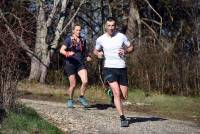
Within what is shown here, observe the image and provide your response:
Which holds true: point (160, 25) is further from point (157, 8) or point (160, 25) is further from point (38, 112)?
point (38, 112)

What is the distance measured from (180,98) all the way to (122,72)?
915 centimetres

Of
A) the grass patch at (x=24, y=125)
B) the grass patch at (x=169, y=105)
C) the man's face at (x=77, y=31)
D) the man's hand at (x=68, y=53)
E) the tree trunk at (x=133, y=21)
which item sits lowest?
the grass patch at (x=169, y=105)

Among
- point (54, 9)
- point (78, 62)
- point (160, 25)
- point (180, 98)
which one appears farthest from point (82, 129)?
point (160, 25)

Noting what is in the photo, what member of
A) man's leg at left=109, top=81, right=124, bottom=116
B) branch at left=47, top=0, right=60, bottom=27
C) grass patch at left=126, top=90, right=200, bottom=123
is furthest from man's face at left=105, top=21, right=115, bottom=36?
branch at left=47, top=0, right=60, bottom=27

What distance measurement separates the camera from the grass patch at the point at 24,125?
10858mm

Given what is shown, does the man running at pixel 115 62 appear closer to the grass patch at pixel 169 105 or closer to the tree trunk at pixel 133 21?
the grass patch at pixel 169 105

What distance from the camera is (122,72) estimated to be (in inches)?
495

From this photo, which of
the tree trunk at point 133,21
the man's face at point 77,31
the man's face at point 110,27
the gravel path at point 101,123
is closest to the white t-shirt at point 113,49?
the man's face at point 110,27

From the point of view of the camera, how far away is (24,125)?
1111 centimetres

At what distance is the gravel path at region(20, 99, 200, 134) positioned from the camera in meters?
12.1

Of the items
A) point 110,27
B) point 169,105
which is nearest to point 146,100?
point 169,105

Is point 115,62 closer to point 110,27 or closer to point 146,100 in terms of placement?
point 110,27

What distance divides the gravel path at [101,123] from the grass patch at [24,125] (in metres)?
0.52

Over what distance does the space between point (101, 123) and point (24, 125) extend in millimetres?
2142
